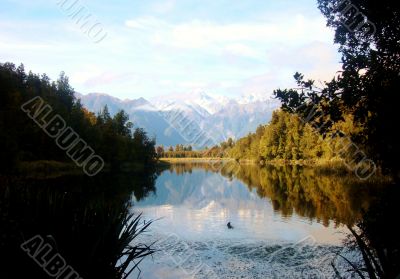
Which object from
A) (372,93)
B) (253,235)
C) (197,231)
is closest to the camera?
(372,93)

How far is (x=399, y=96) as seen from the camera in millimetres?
9031

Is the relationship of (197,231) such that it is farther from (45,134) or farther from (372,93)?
(45,134)

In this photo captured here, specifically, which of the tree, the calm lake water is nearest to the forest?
the calm lake water

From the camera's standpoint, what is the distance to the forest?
5291 centimetres

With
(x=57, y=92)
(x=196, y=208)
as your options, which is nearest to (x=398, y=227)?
(x=196, y=208)

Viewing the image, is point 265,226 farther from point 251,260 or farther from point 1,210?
point 1,210

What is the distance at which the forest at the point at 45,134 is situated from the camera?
5291 cm

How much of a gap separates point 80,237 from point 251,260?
12.1 m

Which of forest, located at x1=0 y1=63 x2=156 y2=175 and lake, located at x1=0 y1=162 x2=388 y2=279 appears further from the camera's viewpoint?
forest, located at x1=0 y1=63 x2=156 y2=175

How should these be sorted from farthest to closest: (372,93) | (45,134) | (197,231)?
(45,134) → (197,231) → (372,93)

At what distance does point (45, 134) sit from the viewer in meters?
76.8

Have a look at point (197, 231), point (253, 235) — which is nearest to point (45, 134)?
point (197, 231)

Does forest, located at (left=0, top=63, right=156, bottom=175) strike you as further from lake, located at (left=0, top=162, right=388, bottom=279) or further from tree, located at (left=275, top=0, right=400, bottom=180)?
tree, located at (left=275, top=0, right=400, bottom=180)

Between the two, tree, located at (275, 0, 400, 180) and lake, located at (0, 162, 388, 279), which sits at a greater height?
tree, located at (275, 0, 400, 180)
